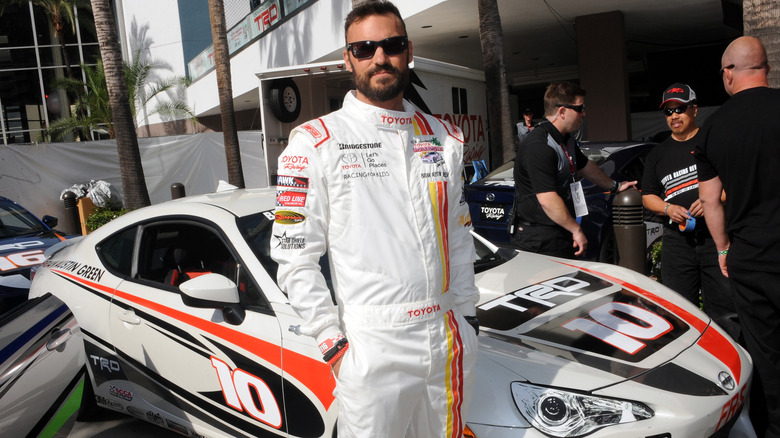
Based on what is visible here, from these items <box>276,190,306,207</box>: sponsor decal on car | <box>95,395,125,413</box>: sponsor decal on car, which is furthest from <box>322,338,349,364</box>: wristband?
<box>95,395,125,413</box>: sponsor decal on car

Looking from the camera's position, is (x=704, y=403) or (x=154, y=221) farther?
(x=154, y=221)

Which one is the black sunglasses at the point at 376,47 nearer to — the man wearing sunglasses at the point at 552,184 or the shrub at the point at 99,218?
the man wearing sunglasses at the point at 552,184

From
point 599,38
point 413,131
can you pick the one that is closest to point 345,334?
point 413,131

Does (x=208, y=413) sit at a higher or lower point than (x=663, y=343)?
lower

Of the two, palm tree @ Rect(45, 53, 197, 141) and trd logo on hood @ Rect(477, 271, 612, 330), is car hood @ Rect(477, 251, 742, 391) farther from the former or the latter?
palm tree @ Rect(45, 53, 197, 141)

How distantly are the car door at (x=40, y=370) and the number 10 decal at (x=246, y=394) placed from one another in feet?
2.01

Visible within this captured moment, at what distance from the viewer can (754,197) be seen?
8.87 feet

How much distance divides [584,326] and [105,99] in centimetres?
2195

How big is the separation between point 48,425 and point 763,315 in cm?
306

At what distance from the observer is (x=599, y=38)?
40.5 ft

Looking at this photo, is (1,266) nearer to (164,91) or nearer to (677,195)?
(677,195)

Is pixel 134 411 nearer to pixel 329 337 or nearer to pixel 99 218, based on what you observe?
pixel 329 337

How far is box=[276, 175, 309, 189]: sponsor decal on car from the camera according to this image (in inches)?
75.6

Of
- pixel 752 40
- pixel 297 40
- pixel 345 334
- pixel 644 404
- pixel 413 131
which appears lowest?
pixel 644 404
